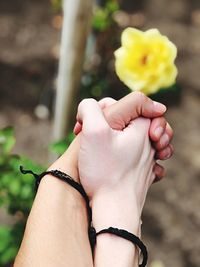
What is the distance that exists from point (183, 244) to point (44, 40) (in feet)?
6.33

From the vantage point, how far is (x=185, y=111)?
3.58 meters

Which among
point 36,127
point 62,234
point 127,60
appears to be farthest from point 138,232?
point 36,127

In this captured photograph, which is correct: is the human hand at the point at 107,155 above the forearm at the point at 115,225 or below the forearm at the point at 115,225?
above

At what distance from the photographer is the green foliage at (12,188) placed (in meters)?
2.24

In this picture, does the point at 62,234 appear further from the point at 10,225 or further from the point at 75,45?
the point at 10,225

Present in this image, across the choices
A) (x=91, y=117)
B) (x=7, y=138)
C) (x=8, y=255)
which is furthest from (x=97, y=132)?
(x=8, y=255)

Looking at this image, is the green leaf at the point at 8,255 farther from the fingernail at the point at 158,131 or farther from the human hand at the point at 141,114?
the fingernail at the point at 158,131

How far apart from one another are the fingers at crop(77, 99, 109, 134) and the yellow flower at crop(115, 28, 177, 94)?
24 centimetres

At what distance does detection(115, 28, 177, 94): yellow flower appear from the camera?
1.95 metres

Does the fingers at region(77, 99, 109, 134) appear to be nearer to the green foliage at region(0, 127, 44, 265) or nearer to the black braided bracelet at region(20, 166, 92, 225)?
the black braided bracelet at region(20, 166, 92, 225)

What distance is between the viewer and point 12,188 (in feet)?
7.38

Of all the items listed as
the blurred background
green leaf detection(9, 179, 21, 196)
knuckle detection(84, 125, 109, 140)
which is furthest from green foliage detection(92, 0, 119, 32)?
knuckle detection(84, 125, 109, 140)

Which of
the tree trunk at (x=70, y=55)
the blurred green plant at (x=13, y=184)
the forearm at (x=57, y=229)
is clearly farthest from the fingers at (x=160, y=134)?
the tree trunk at (x=70, y=55)

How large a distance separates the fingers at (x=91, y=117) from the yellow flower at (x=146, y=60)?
24cm
